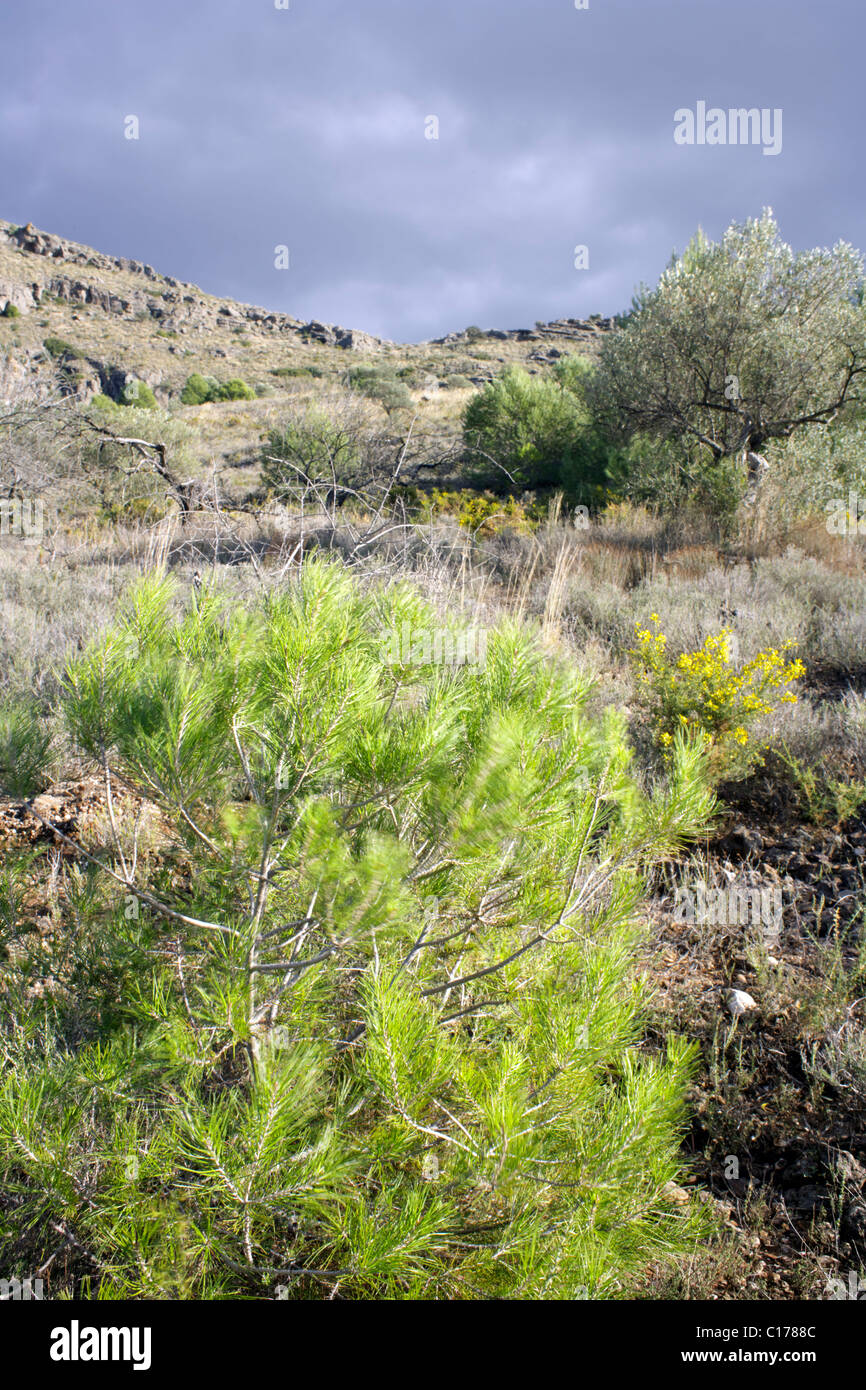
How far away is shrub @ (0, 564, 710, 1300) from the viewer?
0.99 meters

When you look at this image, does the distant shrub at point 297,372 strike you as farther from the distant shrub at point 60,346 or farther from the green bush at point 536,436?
the green bush at point 536,436

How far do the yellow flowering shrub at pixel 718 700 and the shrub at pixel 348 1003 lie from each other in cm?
212

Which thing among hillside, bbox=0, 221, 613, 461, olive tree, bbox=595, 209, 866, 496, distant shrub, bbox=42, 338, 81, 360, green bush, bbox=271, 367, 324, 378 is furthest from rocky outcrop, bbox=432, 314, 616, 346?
olive tree, bbox=595, 209, 866, 496

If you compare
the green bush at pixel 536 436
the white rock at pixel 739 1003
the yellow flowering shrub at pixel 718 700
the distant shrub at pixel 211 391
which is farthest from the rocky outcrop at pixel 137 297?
the white rock at pixel 739 1003

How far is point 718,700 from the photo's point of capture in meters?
3.42

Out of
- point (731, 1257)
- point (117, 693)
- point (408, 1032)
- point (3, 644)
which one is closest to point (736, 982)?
point (731, 1257)

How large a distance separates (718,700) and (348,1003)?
112 inches

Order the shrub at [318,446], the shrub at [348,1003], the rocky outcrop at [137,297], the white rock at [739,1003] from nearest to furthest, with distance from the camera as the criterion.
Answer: the shrub at [348,1003], the white rock at [739,1003], the shrub at [318,446], the rocky outcrop at [137,297]

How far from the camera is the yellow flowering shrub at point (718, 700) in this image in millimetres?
3293

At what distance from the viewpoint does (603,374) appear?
40.9 ft

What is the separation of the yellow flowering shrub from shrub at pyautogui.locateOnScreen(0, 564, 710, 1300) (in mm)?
2119

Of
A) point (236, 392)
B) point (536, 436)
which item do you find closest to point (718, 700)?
point (536, 436)

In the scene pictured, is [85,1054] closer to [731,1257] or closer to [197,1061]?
[197,1061]

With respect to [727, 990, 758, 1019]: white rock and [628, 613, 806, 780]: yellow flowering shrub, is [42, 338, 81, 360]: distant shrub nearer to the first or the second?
[628, 613, 806, 780]: yellow flowering shrub
